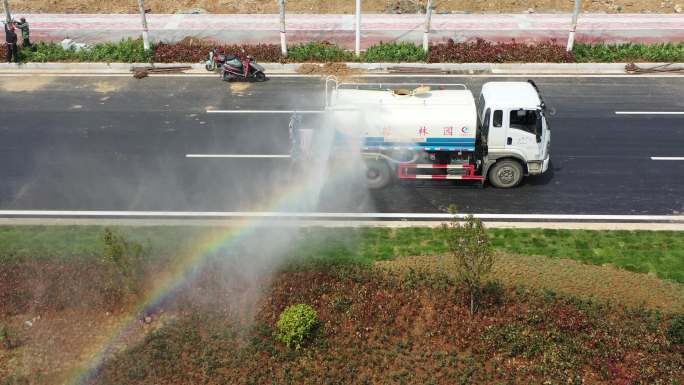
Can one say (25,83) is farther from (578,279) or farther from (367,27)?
(578,279)

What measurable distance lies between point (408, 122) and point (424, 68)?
10.00 meters

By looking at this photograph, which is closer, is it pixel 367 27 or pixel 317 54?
pixel 317 54

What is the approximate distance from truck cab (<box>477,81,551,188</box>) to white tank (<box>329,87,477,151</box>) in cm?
60

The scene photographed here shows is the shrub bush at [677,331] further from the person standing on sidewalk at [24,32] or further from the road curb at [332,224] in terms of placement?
the person standing on sidewalk at [24,32]

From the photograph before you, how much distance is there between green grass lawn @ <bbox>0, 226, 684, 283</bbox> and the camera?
48.3 ft

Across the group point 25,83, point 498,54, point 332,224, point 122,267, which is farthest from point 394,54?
point 122,267

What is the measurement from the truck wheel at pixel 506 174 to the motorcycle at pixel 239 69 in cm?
1176

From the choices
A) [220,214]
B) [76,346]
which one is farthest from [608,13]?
[76,346]

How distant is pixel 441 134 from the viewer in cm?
1662

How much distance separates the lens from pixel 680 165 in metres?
18.7

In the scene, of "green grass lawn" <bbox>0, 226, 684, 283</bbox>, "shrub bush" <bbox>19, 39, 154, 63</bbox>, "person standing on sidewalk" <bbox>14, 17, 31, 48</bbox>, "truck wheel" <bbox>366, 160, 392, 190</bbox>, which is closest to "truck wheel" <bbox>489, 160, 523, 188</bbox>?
"green grass lawn" <bbox>0, 226, 684, 283</bbox>

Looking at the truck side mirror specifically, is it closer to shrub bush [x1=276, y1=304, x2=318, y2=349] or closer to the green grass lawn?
the green grass lawn

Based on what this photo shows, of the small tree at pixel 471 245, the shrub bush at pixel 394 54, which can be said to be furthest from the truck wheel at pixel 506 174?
the shrub bush at pixel 394 54

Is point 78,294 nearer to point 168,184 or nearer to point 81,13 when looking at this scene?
point 168,184
